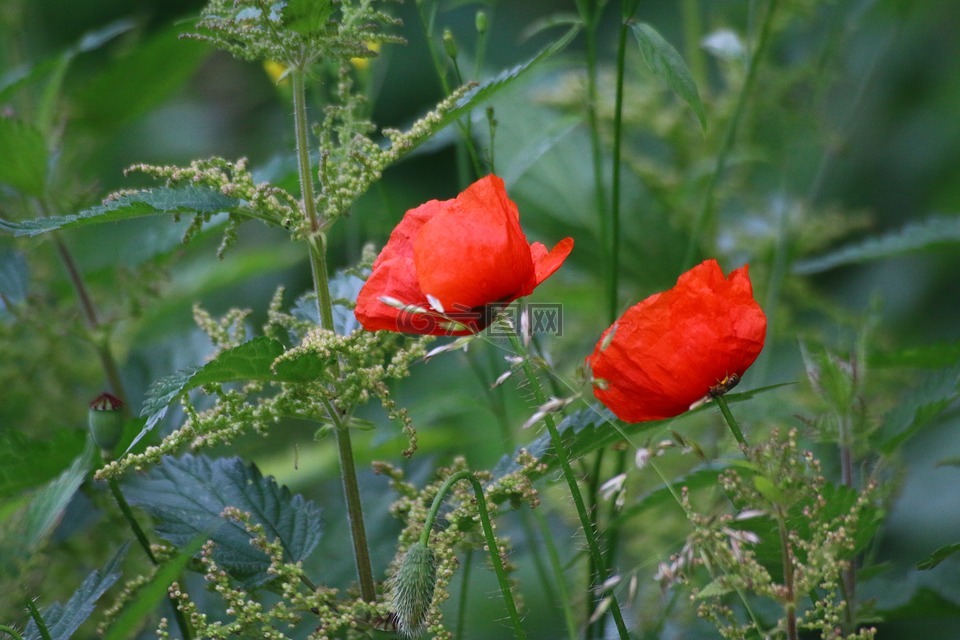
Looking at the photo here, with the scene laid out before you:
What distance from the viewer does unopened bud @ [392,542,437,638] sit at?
0.60 meters

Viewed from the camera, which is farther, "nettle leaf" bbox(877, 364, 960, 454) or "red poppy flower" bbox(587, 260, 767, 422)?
"nettle leaf" bbox(877, 364, 960, 454)

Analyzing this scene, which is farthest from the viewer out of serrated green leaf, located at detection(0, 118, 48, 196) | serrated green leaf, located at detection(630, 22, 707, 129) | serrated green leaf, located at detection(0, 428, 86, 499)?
serrated green leaf, located at detection(0, 118, 48, 196)

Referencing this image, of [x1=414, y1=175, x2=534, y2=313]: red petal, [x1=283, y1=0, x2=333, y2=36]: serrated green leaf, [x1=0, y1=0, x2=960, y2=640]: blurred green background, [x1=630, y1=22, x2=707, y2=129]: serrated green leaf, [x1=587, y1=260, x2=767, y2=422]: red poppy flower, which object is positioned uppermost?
[x1=283, y1=0, x2=333, y2=36]: serrated green leaf

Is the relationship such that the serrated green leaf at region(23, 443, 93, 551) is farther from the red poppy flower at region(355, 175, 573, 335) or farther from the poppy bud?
the red poppy flower at region(355, 175, 573, 335)

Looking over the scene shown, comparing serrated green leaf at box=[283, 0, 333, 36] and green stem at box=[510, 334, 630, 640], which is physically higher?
serrated green leaf at box=[283, 0, 333, 36]

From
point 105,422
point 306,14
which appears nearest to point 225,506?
point 105,422

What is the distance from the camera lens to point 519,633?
0.61m

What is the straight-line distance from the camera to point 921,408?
76 cm

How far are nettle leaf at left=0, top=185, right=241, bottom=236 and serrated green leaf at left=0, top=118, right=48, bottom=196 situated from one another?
372 millimetres

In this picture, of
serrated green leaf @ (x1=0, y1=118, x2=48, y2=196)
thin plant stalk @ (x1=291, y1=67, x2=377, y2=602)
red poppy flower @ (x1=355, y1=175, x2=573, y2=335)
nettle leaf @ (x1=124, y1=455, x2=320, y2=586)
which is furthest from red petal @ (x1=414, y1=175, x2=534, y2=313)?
serrated green leaf @ (x1=0, y1=118, x2=48, y2=196)

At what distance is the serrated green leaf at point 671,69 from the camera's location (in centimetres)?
70

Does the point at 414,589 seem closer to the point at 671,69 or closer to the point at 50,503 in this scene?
the point at 50,503

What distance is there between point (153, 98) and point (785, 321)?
2.92 feet

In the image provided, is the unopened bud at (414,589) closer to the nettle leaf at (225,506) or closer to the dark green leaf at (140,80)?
the nettle leaf at (225,506)
